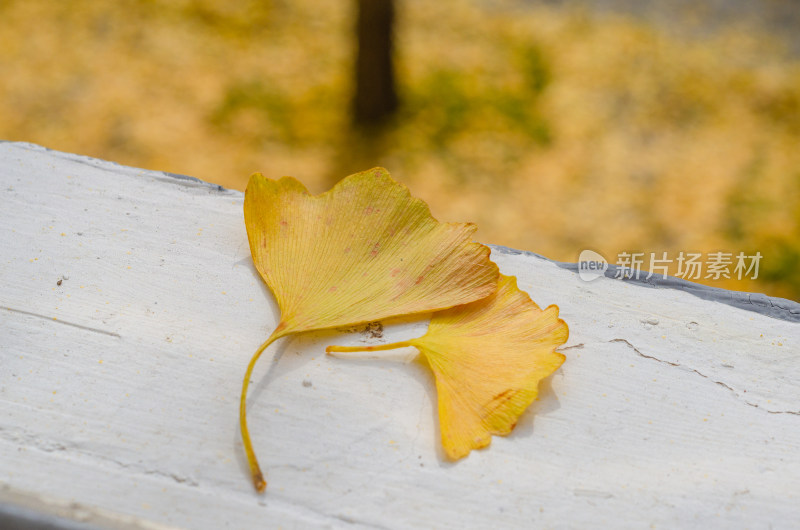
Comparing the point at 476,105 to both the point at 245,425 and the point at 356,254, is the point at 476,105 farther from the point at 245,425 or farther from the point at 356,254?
the point at 245,425

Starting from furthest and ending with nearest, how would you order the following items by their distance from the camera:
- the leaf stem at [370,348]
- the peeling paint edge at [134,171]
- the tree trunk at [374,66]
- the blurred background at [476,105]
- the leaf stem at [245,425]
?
1. the tree trunk at [374,66]
2. the blurred background at [476,105]
3. the peeling paint edge at [134,171]
4. the leaf stem at [370,348]
5. the leaf stem at [245,425]

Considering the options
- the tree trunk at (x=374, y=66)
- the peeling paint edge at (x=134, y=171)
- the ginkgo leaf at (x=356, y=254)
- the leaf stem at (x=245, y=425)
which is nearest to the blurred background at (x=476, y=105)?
the tree trunk at (x=374, y=66)

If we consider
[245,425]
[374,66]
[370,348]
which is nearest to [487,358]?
[370,348]

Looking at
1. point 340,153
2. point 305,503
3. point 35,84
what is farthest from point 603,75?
point 305,503

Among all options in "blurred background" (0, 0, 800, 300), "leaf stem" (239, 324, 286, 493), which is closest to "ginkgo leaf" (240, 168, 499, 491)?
"leaf stem" (239, 324, 286, 493)

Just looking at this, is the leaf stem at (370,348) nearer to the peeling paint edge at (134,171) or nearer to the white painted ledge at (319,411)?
the white painted ledge at (319,411)
